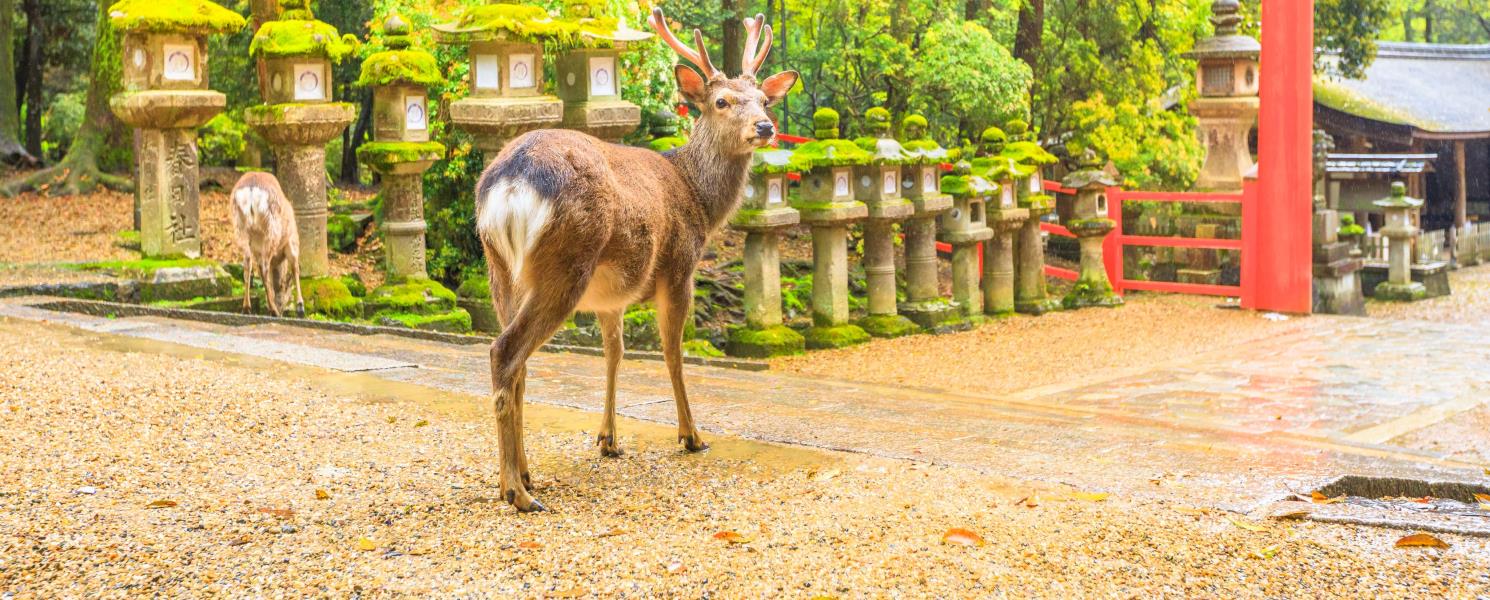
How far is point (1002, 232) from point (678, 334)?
8.84 meters

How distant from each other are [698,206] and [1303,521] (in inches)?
97.8

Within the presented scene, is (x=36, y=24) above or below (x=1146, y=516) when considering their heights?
above

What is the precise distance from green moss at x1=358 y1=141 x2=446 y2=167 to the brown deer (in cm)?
529

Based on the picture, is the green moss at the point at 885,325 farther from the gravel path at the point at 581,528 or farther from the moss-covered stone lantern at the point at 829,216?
the gravel path at the point at 581,528

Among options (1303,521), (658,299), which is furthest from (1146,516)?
(658,299)

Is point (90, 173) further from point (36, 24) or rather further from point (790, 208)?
point (790, 208)

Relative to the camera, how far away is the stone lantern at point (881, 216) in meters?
11.9

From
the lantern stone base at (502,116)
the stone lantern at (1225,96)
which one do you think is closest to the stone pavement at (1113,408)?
the lantern stone base at (502,116)

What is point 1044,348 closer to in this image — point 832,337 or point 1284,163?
point 832,337

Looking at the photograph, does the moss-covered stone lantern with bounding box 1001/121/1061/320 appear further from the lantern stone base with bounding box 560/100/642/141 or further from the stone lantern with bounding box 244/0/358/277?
the stone lantern with bounding box 244/0/358/277

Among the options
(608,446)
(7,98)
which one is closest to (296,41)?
(608,446)

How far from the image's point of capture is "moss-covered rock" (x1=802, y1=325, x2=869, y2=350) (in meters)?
11.6

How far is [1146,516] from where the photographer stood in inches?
171

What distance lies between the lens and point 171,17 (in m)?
10.2
